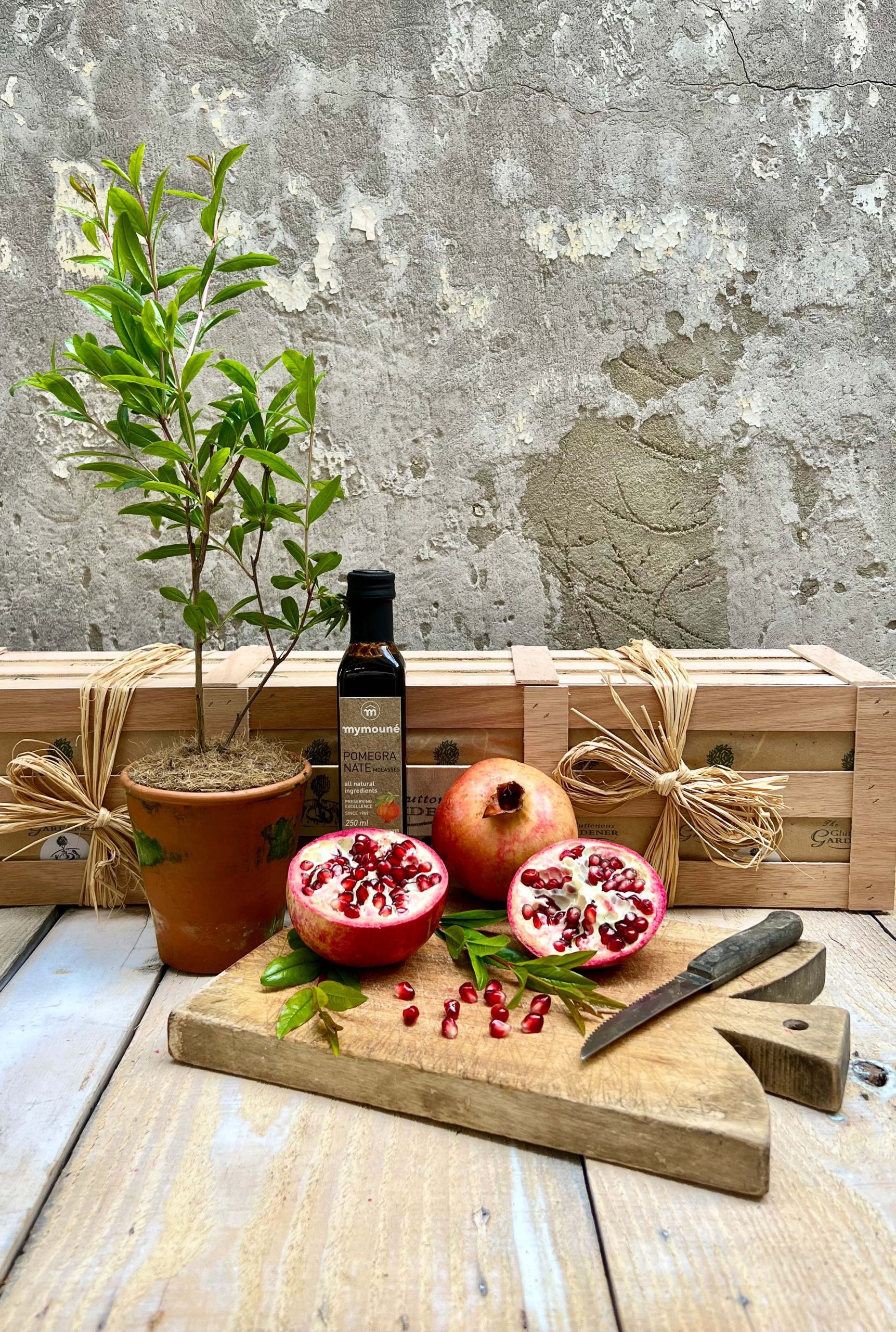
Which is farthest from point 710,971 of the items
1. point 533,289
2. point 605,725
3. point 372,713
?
point 533,289

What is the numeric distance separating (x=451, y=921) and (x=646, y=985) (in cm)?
28

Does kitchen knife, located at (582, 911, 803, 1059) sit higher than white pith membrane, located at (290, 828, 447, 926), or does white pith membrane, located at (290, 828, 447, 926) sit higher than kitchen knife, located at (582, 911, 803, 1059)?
white pith membrane, located at (290, 828, 447, 926)

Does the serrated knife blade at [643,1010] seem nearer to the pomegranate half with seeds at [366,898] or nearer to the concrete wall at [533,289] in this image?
the pomegranate half with seeds at [366,898]

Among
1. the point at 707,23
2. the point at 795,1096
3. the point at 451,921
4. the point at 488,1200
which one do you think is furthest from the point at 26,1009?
the point at 707,23

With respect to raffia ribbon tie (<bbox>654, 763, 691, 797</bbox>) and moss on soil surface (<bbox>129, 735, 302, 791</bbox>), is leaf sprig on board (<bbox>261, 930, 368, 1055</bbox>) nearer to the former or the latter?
moss on soil surface (<bbox>129, 735, 302, 791</bbox>)

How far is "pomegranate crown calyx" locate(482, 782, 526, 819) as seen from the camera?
1.26 metres

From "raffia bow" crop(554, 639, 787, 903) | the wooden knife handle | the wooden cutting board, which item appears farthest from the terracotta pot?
the wooden knife handle

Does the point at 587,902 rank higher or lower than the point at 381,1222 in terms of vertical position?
higher

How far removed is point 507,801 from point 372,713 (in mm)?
229

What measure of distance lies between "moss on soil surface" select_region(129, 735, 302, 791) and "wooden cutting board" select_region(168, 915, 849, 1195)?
233mm

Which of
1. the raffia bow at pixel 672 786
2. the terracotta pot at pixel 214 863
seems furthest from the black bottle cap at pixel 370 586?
the raffia bow at pixel 672 786

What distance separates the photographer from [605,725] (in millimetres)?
1414

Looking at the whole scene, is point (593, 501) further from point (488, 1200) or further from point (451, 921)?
point (488, 1200)

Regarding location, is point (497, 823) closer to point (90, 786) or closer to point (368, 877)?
point (368, 877)
